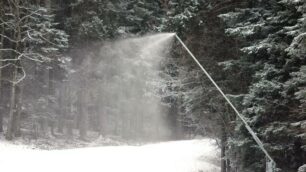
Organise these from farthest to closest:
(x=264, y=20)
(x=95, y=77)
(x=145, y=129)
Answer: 1. (x=145, y=129)
2. (x=95, y=77)
3. (x=264, y=20)

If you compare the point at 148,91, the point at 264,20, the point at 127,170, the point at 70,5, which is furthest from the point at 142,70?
the point at 264,20

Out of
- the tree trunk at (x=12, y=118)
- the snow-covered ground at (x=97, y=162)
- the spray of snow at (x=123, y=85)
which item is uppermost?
the spray of snow at (x=123, y=85)

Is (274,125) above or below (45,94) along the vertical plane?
below

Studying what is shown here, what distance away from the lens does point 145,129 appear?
4406 centimetres

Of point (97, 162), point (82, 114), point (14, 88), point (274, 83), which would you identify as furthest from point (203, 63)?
point (82, 114)

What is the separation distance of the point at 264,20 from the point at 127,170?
799 centimetres

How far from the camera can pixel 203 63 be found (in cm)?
1723

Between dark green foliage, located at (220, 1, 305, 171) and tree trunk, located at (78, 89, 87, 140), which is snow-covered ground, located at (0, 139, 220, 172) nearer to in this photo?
dark green foliage, located at (220, 1, 305, 171)

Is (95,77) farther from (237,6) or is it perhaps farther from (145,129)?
(237,6)

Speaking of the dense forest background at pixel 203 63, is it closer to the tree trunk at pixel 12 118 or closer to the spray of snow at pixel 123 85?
the tree trunk at pixel 12 118

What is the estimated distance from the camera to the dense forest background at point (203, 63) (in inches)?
483

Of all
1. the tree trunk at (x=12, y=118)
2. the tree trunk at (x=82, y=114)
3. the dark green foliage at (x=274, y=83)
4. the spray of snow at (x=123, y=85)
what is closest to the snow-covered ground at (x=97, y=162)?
the tree trunk at (x=12, y=118)

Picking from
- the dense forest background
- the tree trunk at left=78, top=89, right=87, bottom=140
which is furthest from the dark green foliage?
the tree trunk at left=78, top=89, right=87, bottom=140

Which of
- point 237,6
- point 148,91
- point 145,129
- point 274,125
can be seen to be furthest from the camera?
point 145,129
